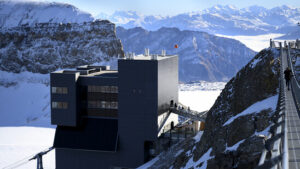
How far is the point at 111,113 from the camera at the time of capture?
57.6 metres

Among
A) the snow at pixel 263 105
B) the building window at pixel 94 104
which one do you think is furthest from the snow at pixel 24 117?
the snow at pixel 263 105

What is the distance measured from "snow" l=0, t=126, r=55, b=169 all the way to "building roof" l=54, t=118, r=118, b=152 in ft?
45.4

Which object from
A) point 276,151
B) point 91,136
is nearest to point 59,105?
point 91,136

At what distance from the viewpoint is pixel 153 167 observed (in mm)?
49875

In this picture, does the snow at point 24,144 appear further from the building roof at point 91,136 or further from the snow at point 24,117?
the building roof at point 91,136

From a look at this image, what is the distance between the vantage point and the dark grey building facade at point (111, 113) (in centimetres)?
5422

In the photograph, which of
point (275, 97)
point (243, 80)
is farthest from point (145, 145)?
point (275, 97)

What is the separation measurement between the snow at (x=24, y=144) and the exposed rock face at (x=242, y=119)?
42707 millimetres

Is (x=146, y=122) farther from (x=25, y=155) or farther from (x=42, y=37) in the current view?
(x=42, y=37)

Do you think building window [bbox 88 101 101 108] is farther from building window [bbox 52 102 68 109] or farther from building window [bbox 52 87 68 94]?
building window [bbox 52 87 68 94]

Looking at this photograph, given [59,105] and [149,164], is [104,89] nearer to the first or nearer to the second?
[59,105]

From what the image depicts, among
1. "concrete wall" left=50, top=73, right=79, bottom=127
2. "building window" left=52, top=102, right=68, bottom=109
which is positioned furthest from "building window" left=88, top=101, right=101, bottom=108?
"building window" left=52, top=102, right=68, bottom=109

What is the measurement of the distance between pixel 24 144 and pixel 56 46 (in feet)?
349

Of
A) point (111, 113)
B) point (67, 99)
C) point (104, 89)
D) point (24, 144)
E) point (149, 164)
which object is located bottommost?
point (24, 144)
